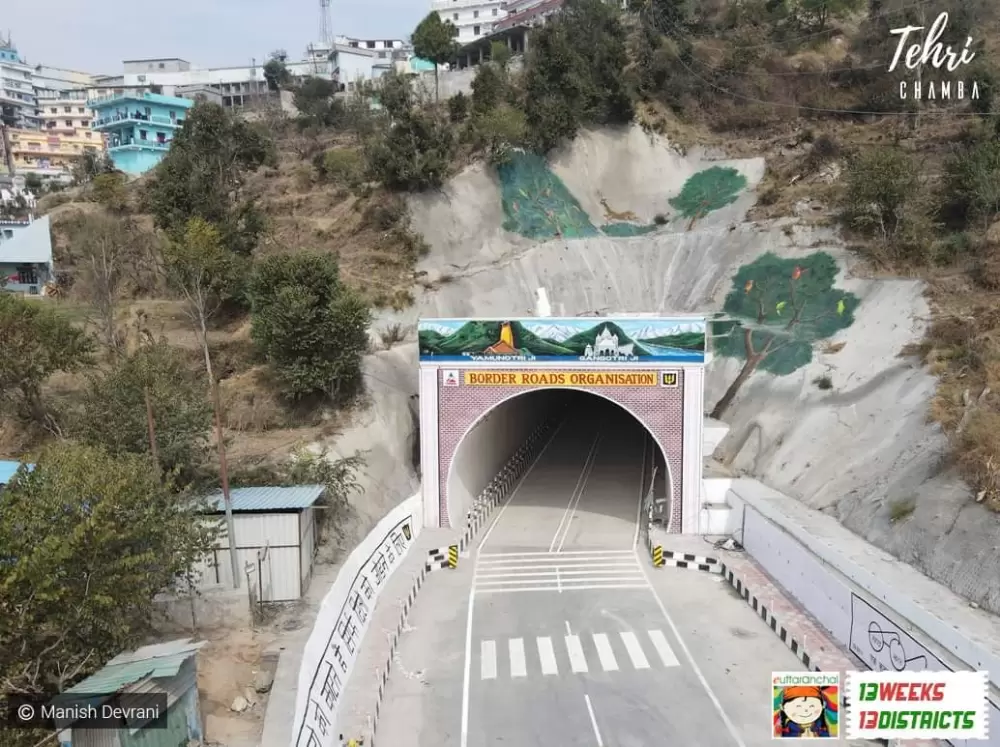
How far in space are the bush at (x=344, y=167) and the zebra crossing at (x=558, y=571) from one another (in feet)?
83.6

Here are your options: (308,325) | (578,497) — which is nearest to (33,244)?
(308,325)

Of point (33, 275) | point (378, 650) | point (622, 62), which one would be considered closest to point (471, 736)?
point (378, 650)

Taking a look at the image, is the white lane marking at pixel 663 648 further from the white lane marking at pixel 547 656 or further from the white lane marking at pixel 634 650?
the white lane marking at pixel 547 656

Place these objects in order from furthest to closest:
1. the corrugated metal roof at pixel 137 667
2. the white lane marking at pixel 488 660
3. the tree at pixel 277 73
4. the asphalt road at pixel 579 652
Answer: the tree at pixel 277 73
the white lane marking at pixel 488 660
the asphalt road at pixel 579 652
the corrugated metal roof at pixel 137 667

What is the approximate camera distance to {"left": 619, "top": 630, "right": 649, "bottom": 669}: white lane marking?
1468 cm

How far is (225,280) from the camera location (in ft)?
93.2

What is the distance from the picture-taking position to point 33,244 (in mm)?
36438

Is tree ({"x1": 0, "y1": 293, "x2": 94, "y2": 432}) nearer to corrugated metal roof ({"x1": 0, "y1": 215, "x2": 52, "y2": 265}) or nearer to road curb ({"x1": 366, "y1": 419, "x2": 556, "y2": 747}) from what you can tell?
road curb ({"x1": 366, "y1": 419, "x2": 556, "y2": 747})

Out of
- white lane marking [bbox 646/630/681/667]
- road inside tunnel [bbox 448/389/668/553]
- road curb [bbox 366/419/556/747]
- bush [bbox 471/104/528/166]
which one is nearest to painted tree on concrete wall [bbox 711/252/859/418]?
road inside tunnel [bbox 448/389/668/553]

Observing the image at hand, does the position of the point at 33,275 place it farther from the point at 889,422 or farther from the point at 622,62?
the point at 889,422

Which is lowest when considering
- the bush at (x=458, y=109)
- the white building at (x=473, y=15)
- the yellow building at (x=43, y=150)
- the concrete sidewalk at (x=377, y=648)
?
the concrete sidewalk at (x=377, y=648)

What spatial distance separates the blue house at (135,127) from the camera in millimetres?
59312

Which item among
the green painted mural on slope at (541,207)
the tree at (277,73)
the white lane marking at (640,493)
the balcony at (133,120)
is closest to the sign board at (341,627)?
the white lane marking at (640,493)

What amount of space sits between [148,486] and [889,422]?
1965 cm
